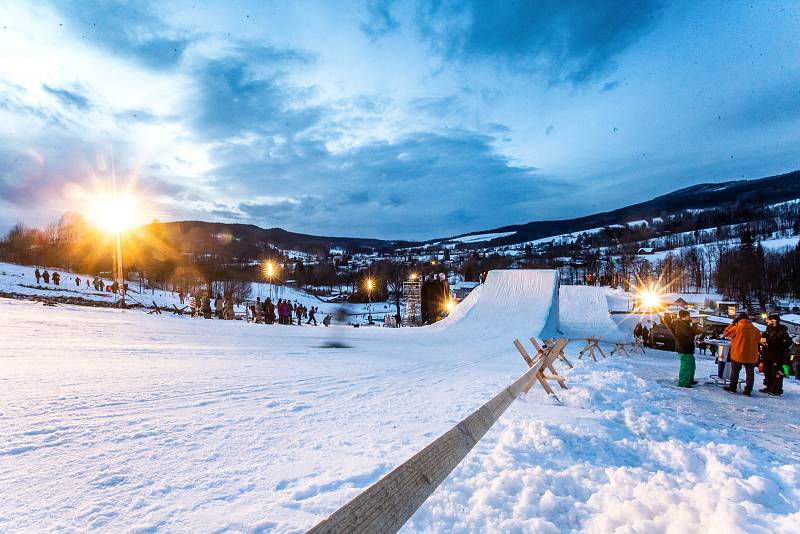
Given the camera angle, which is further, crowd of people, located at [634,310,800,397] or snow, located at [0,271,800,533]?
crowd of people, located at [634,310,800,397]

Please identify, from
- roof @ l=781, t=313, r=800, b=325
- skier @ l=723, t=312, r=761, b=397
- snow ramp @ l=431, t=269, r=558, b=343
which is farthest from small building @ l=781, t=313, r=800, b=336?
skier @ l=723, t=312, r=761, b=397

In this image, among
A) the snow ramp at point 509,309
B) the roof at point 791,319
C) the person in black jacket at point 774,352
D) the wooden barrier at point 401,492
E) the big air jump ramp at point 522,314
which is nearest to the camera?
the wooden barrier at point 401,492

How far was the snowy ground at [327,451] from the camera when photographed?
2.92 meters

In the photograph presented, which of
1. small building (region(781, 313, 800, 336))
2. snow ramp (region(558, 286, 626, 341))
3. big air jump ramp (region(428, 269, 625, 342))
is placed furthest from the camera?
small building (region(781, 313, 800, 336))

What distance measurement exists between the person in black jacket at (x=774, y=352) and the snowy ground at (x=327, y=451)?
1281 millimetres

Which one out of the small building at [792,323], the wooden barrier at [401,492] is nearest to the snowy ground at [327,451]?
the wooden barrier at [401,492]

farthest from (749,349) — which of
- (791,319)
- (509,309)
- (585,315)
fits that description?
(791,319)

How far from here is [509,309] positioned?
27.8 meters

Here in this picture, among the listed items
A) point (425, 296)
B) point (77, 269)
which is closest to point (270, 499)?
point (425, 296)

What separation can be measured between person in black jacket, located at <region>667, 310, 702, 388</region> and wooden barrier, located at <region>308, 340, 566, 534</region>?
10227 mm

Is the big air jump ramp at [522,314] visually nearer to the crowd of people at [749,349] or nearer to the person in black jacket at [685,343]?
the person in black jacket at [685,343]

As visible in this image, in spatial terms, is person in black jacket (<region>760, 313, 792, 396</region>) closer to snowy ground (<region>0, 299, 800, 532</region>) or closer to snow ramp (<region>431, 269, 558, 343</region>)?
snowy ground (<region>0, 299, 800, 532</region>)

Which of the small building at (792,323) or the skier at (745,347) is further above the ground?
the skier at (745,347)

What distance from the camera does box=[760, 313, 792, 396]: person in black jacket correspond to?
378 inches
